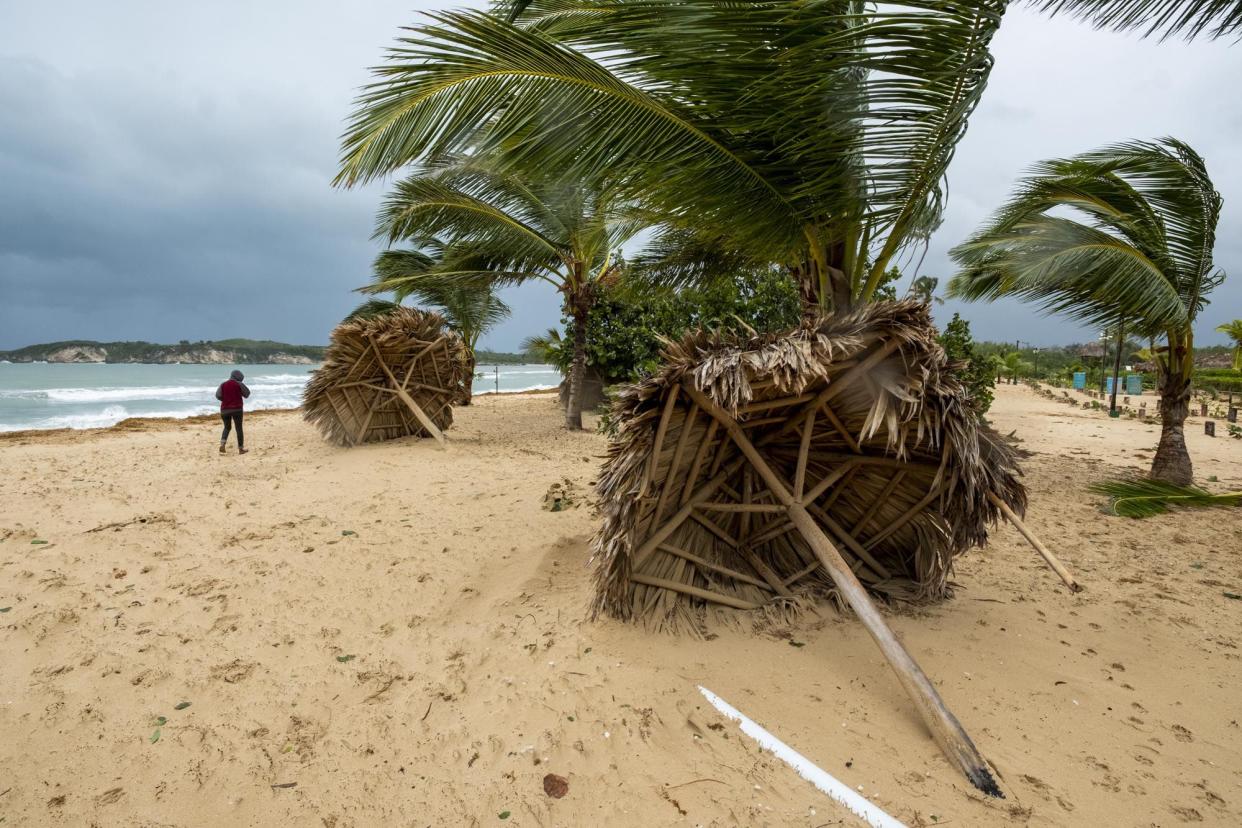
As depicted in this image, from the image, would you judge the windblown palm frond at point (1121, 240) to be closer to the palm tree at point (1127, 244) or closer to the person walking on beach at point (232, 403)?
the palm tree at point (1127, 244)

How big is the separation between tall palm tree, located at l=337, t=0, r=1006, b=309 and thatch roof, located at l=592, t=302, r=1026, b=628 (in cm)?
99

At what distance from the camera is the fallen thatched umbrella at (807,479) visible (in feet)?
8.73

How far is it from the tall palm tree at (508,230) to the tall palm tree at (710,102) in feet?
9.31

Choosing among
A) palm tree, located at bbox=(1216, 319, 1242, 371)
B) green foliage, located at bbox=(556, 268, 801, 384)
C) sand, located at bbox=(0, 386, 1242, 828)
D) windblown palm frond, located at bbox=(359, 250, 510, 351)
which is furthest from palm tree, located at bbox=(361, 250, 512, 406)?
palm tree, located at bbox=(1216, 319, 1242, 371)

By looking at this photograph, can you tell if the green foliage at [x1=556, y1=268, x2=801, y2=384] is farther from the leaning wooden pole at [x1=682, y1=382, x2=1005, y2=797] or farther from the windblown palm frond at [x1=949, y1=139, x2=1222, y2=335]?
the windblown palm frond at [x1=949, y1=139, x2=1222, y2=335]

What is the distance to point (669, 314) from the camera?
31.1 ft

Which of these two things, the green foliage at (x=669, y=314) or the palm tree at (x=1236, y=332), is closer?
the green foliage at (x=669, y=314)

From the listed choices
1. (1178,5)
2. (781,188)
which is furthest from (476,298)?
(1178,5)

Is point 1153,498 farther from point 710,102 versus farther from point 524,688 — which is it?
point 524,688

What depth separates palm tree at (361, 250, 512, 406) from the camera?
14859 mm

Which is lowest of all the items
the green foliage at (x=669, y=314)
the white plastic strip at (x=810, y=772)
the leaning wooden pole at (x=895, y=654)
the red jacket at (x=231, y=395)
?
the white plastic strip at (x=810, y=772)

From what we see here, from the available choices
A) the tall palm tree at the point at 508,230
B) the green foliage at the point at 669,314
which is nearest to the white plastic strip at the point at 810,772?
the green foliage at the point at 669,314

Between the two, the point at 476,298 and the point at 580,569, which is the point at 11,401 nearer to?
the point at 476,298

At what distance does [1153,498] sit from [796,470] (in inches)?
197
